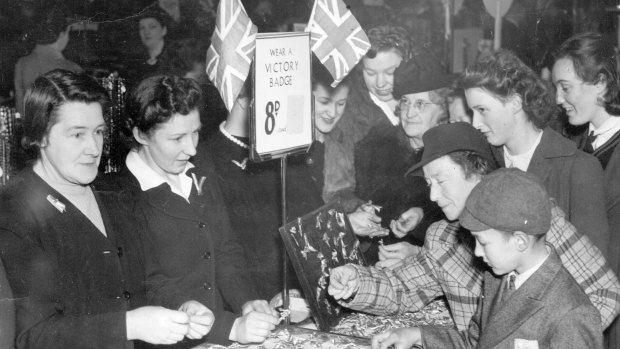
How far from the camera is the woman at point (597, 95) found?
3.21 meters

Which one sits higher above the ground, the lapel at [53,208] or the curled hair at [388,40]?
the curled hair at [388,40]

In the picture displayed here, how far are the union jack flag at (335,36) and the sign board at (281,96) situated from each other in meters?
0.37

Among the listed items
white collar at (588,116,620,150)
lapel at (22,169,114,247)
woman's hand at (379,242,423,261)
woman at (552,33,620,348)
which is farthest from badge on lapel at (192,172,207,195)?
white collar at (588,116,620,150)

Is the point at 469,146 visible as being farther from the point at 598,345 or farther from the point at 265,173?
the point at 265,173

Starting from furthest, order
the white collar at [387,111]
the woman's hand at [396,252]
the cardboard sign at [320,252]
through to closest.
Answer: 1. the white collar at [387,111]
2. the woman's hand at [396,252]
3. the cardboard sign at [320,252]

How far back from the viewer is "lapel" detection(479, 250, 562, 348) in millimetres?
1920

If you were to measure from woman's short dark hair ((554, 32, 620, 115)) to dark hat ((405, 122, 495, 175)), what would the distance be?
1084 millimetres

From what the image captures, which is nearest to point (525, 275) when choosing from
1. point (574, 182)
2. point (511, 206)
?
point (511, 206)

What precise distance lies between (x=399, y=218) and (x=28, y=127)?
5.47ft

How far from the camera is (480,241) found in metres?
1.96

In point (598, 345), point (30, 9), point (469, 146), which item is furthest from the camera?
point (30, 9)

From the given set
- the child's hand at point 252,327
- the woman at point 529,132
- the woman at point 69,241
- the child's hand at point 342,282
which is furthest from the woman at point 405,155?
the woman at point 69,241

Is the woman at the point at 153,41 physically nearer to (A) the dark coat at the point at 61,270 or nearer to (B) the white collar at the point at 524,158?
(A) the dark coat at the point at 61,270

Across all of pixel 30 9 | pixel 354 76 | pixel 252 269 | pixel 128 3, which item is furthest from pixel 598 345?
pixel 128 3
